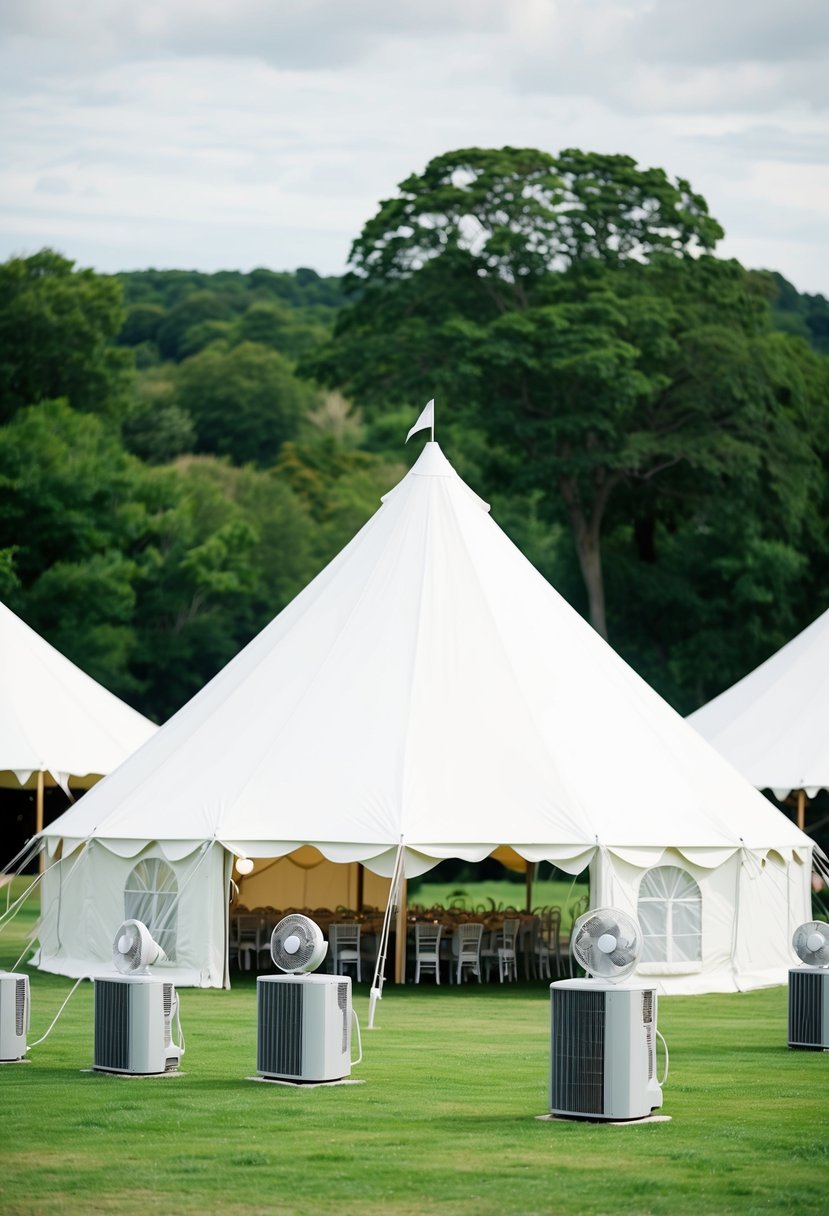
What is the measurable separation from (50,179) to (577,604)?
1952 centimetres

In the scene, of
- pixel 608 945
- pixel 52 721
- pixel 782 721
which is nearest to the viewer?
pixel 608 945

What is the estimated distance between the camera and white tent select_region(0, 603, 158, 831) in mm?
27484

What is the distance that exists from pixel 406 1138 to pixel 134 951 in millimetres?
2690

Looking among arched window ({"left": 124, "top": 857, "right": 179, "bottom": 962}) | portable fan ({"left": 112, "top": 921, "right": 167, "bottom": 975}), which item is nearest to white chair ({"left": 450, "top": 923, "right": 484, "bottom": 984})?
arched window ({"left": 124, "top": 857, "right": 179, "bottom": 962})

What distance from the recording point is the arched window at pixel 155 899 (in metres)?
18.8

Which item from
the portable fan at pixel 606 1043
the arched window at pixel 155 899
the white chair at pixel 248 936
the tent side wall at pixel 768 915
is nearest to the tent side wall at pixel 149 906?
the arched window at pixel 155 899

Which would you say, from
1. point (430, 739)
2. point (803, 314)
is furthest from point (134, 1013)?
point (803, 314)

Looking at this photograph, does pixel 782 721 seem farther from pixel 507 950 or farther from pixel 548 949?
pixel 507 950

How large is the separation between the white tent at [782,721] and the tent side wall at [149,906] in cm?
1163

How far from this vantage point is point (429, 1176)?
352 inches

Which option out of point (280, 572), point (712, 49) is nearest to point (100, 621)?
point (280, 572)

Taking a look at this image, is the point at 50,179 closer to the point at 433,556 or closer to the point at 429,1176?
the point at 433,556

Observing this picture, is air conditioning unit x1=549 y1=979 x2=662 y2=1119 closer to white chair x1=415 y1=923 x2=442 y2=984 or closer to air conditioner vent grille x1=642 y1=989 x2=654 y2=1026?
air conditioner vent grille x1=642 y1=989 x2=654 y2=1026

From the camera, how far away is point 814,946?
13.9 metres
